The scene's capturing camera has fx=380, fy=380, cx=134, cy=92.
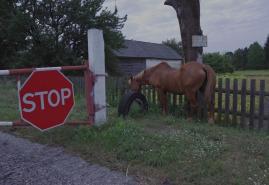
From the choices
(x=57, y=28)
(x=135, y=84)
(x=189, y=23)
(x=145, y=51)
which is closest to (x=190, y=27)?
(x=189, y=23)

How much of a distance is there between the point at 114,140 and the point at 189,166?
1336 millimetres

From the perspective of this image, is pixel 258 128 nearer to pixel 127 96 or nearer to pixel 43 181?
pixel 127 96

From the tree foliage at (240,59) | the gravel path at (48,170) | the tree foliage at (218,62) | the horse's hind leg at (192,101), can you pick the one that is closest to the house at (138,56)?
the tree foliage at (218,62)

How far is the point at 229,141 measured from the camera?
5723 mm

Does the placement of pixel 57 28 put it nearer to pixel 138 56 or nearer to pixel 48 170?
pixel 138 56

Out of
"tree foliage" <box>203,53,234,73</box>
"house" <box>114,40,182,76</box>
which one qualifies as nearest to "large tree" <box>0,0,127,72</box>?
"house" <box>114,40,182,76</box>

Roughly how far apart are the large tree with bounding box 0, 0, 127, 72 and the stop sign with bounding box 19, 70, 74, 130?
18.2 meters

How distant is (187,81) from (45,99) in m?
3.79

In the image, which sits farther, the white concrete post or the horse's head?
the horse's head

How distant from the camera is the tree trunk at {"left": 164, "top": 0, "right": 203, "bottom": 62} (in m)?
9.75

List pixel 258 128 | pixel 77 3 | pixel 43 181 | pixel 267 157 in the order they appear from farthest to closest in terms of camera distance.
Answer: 1. pixel 77 3
2. pixel 258 128
3. pixel 267 157
4. pixel 43 181

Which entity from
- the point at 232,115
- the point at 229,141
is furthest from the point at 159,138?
the point at 232,115

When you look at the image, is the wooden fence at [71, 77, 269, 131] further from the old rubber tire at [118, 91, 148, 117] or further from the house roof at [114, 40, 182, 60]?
the house roof at [114, 40, 182, 60]

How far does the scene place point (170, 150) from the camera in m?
5.05
